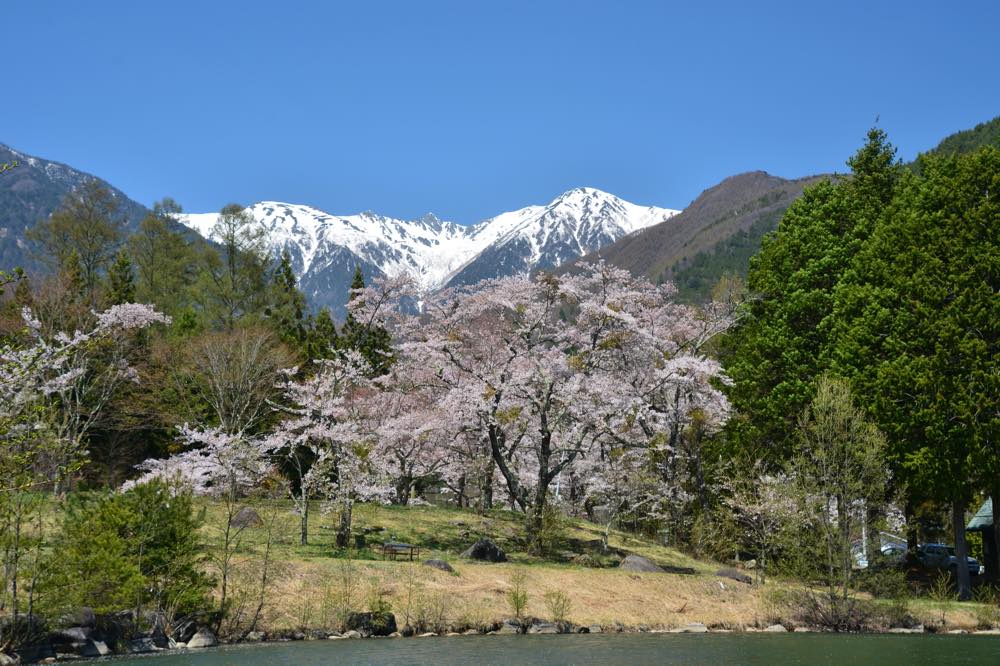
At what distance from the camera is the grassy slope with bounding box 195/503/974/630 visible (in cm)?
2649

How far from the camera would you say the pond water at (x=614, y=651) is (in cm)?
2089

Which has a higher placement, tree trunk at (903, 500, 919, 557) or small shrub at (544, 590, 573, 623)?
tree trunk at (903, 500, 919, 557)

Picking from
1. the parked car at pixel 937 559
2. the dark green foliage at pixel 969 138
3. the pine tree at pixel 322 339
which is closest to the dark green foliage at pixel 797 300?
the parked car at pixel 937 559

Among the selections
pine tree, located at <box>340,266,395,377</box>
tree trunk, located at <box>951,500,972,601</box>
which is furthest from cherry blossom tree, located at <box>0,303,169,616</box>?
tree trunk, located at <box>951,500,972,601</box>

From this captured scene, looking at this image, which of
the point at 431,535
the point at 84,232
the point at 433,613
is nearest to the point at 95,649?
the point at 433,613

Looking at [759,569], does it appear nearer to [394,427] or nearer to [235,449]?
[394,427]

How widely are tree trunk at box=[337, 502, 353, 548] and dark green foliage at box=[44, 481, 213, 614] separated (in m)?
8.93

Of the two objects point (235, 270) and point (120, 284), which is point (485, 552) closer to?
point (120, 284)

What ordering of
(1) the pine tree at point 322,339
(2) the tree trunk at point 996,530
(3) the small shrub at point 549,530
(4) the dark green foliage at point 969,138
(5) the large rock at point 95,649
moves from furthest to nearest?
1. (4) the dark green foliage at point 969,138
2. (1) the pine tree at point 322,339
3. (3) the small shrub at point 549,530
4. (2) the tree trunk at point 996,530
5. (5) the large rock at point 95,649

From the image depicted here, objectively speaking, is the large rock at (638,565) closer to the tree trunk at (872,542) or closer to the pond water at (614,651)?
the pond water at (614,651)

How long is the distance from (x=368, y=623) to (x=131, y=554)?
743 centimetres

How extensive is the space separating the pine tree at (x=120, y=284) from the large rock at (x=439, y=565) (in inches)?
1057

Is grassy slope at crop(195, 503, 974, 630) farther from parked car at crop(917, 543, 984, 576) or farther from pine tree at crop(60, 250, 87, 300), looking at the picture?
pine tree at crop(60, 250, 87, 300)

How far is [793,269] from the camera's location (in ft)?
131
